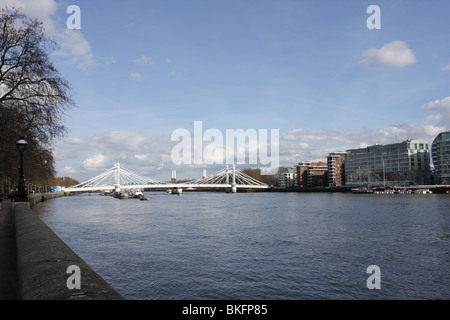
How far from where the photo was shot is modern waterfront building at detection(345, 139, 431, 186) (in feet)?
468

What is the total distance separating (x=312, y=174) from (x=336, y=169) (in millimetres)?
13941

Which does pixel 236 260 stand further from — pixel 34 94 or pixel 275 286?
pixel 34 94

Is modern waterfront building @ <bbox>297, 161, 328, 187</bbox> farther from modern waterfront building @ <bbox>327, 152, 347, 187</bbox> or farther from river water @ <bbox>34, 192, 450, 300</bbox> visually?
river water @ <bbox>34, 192, 450, 300</bbox>

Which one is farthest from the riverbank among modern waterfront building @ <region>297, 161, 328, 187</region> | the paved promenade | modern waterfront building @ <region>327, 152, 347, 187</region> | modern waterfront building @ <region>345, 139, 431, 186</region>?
modern waterfront building @ <region>297, 161, 328, 187</region>

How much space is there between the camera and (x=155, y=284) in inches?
431

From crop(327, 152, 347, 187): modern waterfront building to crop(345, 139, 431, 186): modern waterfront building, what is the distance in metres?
8.00

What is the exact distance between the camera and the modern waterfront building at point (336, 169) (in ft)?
560

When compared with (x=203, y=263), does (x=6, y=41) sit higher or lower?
higher

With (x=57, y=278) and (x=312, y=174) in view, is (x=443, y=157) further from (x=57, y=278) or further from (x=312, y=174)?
(x=57, y=278)

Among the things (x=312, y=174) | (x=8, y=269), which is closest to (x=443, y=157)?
(x=312, y=174)

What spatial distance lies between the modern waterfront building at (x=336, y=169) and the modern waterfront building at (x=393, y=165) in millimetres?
8004
